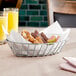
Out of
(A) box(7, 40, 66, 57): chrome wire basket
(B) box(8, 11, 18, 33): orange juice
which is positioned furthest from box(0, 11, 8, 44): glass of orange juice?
(A) box(7, 40, 66, 57): chrome wire basket

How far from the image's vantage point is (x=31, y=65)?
0.89 m

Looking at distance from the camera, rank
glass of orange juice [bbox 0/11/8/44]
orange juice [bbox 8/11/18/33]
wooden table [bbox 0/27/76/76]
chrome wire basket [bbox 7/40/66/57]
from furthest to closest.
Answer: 1. orange juice [bbox 8/11/18/33]
2. glass of orange juice [bbox 0/11/8/44]
3. chrome wire basket [bbox 7/40/66/57]
4. wooden table [bbox 0/27/76/76]

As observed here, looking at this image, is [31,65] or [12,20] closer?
[31,65]

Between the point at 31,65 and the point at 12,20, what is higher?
the point at 12,20

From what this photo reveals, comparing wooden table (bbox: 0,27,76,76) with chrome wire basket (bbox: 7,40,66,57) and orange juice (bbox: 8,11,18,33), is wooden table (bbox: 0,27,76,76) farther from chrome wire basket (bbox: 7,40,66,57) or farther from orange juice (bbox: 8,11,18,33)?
orange juice (bbox: 8,11,18,33)

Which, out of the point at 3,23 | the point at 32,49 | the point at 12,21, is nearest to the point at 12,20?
the point at 12,21

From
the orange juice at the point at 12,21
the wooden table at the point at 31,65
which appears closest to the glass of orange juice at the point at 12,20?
the orange juice at the point at 12,21

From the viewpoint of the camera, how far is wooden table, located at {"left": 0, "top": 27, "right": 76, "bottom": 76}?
801mm

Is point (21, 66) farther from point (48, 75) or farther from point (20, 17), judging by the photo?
point (20, 17)

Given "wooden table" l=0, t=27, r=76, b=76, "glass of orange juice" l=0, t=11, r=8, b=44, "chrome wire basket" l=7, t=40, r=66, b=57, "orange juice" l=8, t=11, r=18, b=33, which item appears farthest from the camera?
"orange juice" l=8, t=11, r=18, b=33

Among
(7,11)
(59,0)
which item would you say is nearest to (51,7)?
(59,0)

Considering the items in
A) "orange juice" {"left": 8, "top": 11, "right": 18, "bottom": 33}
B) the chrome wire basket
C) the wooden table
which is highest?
"orange juice" {"left": 8, "top": 11, "right": 18, "bottom": 33}

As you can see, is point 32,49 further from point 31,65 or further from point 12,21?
point 12,21

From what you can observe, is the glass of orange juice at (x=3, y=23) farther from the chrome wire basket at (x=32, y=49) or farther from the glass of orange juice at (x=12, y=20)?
the chrome wire basket at (x=32, y=49)
